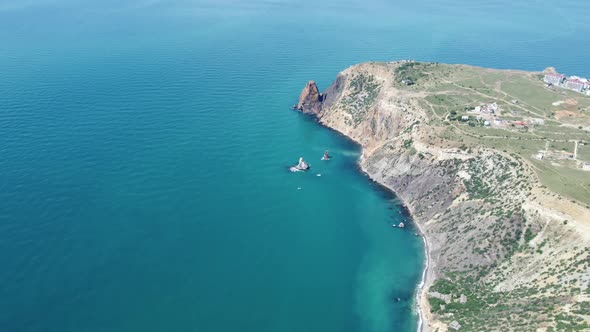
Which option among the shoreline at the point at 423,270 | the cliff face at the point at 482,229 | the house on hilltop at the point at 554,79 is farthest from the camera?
the house on hilltop at the point at 554,79

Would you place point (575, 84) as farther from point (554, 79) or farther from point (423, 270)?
point (423, 270)

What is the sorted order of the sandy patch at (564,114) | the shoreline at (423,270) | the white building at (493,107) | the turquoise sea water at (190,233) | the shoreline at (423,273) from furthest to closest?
the white building at (493,107) → the sandy patch at (564,114) → the turquoise sea water at (190,233) → the shoreline at (423,270) → the shoreline at (423,273)

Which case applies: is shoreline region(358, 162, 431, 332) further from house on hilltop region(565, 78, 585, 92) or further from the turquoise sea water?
house on hilltop region(565, 78, 585, 92)

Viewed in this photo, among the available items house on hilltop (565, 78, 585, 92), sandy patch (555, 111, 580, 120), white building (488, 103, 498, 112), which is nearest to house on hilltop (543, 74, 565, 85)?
house on hilltop (565, 78, 585, 92)

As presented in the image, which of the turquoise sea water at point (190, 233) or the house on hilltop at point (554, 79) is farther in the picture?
the house on hilltop at point (554, 79)

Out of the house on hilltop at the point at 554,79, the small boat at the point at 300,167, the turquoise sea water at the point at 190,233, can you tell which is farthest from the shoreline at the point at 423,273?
the house on hilltop at the point at 554,79

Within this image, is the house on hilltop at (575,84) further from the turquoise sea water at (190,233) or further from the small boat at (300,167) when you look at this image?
the small boat at (300,167)

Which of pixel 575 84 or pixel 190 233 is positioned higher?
pixel 575 84

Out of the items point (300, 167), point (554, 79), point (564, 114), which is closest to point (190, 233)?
point (300, 167)

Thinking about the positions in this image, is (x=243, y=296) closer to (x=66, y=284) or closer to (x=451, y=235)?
(x=66, y=284)
